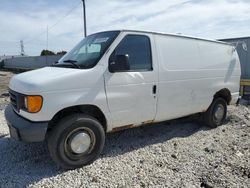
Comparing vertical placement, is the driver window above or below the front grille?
above

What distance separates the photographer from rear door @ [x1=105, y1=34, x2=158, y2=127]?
3991 millimetres

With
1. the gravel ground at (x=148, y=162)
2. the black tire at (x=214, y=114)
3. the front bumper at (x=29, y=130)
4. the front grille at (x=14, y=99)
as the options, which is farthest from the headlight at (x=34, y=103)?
the black tire at (x=214, y=114)

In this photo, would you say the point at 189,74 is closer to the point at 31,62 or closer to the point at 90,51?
the point at 90,51

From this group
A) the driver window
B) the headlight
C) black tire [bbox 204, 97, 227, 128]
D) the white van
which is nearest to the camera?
the headlight

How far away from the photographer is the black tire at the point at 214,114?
Result: 5.80 m

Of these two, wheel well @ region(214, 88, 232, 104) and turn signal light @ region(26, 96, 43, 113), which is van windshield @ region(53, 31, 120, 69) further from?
wheel well @ region(214, 88, 232, 104)

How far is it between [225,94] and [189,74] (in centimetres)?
164

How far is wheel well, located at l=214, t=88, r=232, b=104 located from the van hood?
11.3ft

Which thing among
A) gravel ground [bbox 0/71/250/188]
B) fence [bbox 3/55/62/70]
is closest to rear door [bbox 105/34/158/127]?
gravel ground [bbox 0/71/250/188]

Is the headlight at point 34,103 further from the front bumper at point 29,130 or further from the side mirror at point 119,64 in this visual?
the side mirror at point 119,64

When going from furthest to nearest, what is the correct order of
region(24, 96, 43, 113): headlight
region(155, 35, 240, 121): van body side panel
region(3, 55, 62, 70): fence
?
region(3, 55, 62, 70): fence < region(155, 35, 240, 121): van body side panel < region(24, 96, 43, 113): headlight

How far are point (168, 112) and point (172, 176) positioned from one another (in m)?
1.43

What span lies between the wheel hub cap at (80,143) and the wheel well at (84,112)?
351mm

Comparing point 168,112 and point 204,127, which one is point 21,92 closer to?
point 168,112
